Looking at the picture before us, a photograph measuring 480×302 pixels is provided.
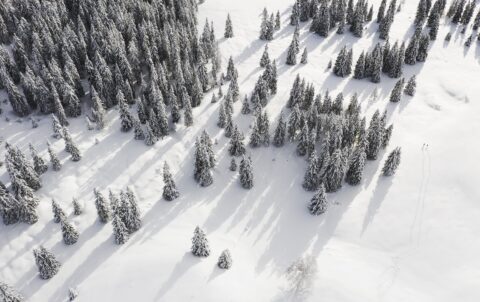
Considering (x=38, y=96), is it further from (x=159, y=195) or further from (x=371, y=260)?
(x=371, y=260)

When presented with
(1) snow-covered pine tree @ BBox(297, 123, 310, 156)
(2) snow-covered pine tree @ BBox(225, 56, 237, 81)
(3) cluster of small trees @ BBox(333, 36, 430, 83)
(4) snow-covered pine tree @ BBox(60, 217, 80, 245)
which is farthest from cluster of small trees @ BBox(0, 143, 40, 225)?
(3) cluster of small trees @ BBox(333, 36, 430, 83)

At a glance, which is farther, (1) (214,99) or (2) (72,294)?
(1) (214,99)

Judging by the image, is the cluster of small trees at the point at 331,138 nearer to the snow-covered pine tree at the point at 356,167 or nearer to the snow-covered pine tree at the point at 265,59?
the snow-covered pine tree at the point at 356,167

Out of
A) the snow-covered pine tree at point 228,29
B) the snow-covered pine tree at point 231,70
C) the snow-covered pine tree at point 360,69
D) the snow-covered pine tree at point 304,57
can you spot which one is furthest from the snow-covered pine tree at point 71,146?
the snow-covered pine tree at point 360,69

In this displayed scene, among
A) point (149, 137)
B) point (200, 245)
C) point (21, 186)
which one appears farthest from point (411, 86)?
point (21, 186)

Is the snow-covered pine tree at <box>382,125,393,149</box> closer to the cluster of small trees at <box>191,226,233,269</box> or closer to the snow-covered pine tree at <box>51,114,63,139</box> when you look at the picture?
the cluster of small trees at <box>191,226,233,269</box>

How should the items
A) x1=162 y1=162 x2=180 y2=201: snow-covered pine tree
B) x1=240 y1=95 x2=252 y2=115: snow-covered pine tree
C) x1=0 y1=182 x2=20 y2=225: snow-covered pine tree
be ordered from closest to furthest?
x1=0 y1=182 x2=20 y2=225: snow-covered pine tree
x1=162 y1=162 x2=180 y2=201: snow-covered pine tree
x1=240 y1=95 x2=252 y2=115: snow-covered pine tree

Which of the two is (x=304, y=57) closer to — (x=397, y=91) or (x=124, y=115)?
(x=397, y=91)
